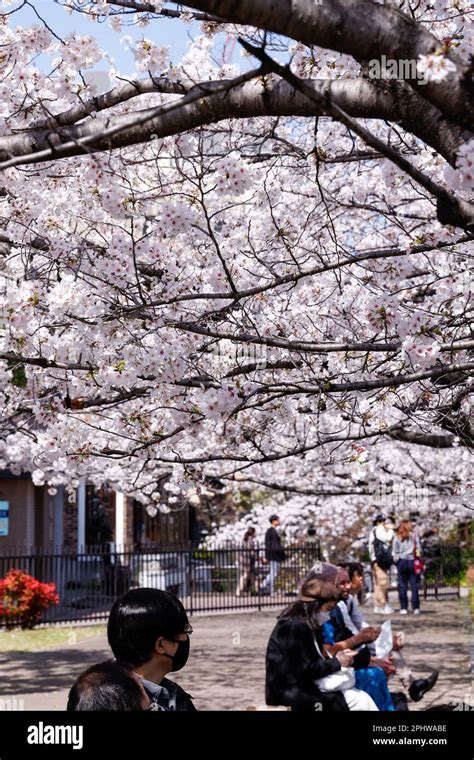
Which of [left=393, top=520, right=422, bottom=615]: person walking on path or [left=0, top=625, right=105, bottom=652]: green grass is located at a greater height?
[left=393, top=520, right=422, bottom=615]: person walking on path

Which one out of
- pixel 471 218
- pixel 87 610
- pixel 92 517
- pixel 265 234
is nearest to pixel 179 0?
pixel 471 218

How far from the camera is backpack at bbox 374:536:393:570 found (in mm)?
17672

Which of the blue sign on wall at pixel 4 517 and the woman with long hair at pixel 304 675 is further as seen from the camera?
the blue sign on wall at pixel 4 517

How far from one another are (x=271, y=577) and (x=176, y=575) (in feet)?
6.56

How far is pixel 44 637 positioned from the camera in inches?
647

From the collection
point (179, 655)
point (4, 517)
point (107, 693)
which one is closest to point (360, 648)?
point (179, 655)

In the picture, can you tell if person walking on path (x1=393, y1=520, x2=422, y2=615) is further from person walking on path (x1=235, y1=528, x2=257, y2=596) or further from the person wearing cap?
person walking on path (x1=235, y1=528, x2=257, y2=596)

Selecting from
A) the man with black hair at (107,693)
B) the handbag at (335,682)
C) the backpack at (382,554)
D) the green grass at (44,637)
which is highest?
the backpack at (382,554)

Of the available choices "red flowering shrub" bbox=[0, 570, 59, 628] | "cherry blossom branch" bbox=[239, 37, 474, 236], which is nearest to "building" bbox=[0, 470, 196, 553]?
"red flowering shrub" bbox=[0, 570, 59, 628]

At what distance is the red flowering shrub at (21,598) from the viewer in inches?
673

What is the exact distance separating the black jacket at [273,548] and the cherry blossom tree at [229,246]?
1268cm

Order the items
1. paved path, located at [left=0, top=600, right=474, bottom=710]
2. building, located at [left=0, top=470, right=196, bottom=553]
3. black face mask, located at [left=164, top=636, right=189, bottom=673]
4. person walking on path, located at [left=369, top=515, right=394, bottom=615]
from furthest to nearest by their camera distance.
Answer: building, located at [left=0, top=470, right=196, bottom=553]
person walking on path, located at [left=369, top=515, right=394, bottom=615]
paved path, located at [left=0, top=600, right=474, bottom=710]
black face mask, located at [left=164, top=636, right=189, bottom=673]

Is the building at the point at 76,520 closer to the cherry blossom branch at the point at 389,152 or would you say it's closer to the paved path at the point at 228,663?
the paved path at the point at 228,663

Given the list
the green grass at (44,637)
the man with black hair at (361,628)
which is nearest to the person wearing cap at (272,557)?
the green grass at (44,637)
